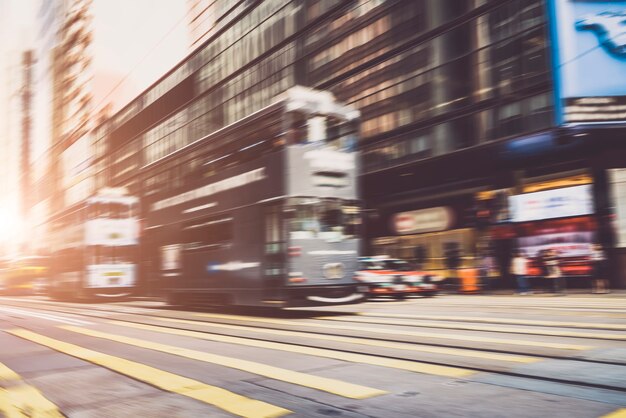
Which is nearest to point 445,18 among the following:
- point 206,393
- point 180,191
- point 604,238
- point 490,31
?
point 490,31

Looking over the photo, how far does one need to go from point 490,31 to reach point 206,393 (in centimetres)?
2016

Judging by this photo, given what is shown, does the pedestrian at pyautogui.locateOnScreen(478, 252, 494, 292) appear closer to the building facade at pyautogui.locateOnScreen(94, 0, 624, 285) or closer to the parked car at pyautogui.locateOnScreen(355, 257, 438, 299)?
the building facade at pyautogui.locateOnScreen(94, 0, 624, 285)

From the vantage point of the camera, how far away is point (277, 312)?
1232 centimetres

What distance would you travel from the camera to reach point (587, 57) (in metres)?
17.9

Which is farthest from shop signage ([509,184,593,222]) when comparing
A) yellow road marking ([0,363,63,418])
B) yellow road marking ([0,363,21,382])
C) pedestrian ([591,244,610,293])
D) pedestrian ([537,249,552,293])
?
yellow road marking ([0,363,63,418])

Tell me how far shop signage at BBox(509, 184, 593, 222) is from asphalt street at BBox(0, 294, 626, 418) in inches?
431

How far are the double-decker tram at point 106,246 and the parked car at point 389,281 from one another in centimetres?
811

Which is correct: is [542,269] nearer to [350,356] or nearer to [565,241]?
[565,241]

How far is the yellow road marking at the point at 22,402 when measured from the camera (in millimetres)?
3627

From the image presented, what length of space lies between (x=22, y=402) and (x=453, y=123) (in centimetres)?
2043

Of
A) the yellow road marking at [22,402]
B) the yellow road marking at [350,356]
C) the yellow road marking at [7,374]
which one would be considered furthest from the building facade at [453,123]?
the yellow road marking at [22,402]

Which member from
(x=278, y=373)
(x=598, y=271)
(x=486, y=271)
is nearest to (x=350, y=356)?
(x=278, y=373)

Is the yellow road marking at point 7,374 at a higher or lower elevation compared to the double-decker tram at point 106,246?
lower

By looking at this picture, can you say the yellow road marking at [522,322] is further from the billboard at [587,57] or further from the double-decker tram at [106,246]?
the double-decker tram at [106,246]
